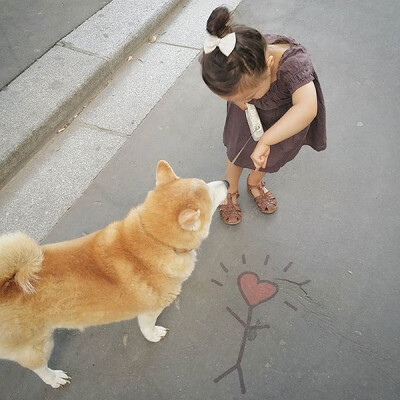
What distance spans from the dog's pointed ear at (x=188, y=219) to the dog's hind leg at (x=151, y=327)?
0.55 m

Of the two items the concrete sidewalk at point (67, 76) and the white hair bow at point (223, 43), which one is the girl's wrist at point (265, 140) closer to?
the white hair bow at point (223, 43)

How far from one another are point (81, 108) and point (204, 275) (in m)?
1.97

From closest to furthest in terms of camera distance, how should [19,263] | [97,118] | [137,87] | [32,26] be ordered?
[19,263], [97,118], [137,87], [32,26]

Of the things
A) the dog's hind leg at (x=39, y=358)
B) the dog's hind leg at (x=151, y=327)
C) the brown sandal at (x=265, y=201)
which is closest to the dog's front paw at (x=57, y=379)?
the dog's hind leg at (x=39, y=358)

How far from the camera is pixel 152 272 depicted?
5.29 feet

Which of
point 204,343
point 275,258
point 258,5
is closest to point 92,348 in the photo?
point 204,343

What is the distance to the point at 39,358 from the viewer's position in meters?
1.60

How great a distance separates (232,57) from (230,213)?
122 cm

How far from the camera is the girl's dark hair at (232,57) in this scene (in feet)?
4.94

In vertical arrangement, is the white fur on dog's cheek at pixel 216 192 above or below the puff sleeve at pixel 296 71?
below

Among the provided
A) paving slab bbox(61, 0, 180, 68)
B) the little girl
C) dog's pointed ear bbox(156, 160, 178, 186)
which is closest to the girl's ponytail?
the little girl

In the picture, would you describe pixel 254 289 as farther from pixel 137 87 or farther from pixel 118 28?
pixel 118 28

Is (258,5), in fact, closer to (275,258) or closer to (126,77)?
(126,77)

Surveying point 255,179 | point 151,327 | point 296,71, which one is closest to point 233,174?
point 255,179
